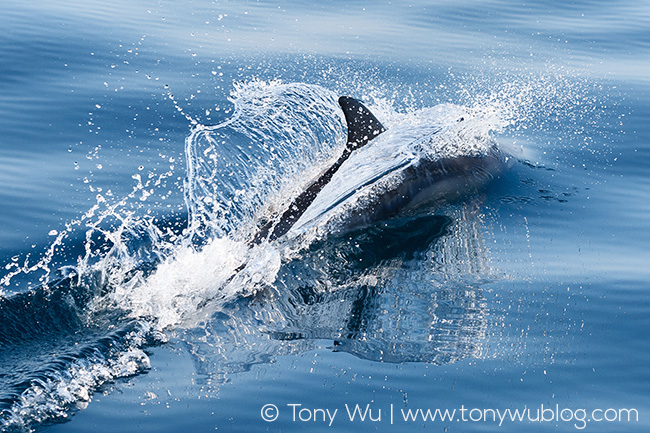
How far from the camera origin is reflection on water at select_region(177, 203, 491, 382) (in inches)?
223

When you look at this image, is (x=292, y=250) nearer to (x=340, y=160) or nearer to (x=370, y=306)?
(x=370, y=306)

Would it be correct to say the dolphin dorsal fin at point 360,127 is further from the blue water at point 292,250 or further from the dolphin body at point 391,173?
the blue water at point 292,250

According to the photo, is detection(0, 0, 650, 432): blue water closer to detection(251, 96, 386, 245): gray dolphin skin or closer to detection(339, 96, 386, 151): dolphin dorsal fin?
detection(251, 96, 386, 245): gray dolphin skin

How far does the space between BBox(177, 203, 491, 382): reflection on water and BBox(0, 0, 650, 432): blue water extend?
0.07 feet

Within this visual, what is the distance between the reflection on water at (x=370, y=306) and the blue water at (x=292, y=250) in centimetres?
2

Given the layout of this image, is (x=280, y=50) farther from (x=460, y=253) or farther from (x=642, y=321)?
(x=642, y=321)

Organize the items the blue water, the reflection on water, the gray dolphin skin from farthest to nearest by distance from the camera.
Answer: the gray dolphin skin, the reflection on water, the blue water

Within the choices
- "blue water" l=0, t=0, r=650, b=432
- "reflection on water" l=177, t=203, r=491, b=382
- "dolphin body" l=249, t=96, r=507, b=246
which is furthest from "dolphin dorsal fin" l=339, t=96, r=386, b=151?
"reflection on water" l=177, t=203, r=491, b=382

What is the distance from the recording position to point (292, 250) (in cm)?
721

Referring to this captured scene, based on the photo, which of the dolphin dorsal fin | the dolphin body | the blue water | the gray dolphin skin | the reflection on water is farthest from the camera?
the dolphin dorsal fin

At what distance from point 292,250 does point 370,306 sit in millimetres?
1147

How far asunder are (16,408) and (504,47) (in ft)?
38.1

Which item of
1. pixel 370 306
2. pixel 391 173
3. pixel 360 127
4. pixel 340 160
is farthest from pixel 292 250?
pixel 360 127

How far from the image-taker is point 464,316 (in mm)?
6234
